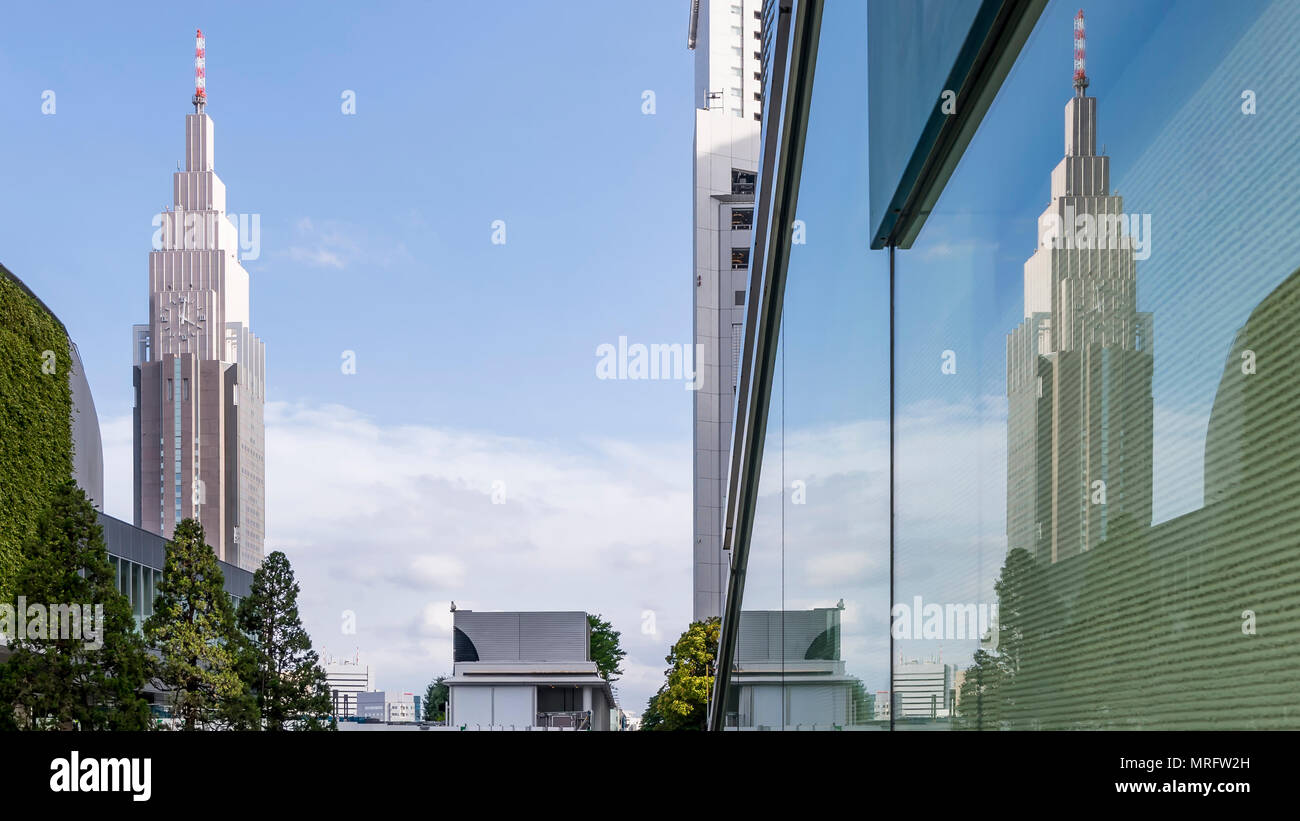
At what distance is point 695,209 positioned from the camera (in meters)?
65.1

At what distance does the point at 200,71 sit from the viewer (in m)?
109

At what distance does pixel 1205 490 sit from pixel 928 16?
4.79 ft

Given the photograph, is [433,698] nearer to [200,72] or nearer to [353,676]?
[200,72]

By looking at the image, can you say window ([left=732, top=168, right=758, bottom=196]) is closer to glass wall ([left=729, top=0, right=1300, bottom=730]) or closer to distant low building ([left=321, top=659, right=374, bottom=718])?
glass wall ([left=729, top=0, right=1300, bottom=730])

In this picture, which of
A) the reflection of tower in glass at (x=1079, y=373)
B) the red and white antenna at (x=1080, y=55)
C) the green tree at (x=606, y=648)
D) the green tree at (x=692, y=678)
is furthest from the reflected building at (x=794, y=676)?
the green tree at (x=606, y=648)

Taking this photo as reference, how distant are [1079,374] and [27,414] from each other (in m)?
24.4

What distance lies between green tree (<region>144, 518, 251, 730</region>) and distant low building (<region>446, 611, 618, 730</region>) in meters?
19.4

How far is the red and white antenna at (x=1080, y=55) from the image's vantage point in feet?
4.94

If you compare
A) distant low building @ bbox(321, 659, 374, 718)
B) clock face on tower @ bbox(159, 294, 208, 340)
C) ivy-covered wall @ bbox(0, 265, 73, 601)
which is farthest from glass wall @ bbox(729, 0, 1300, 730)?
distant low building @ bbox(321, 659, 374, 718)

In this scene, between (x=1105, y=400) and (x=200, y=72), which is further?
(x=200, y=72)

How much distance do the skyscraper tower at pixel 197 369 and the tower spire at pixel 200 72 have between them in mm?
141

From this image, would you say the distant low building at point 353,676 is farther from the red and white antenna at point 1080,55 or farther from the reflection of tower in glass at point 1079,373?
the red and white antenna at point 1080,55

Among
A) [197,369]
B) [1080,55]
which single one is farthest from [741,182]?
[197,369]
